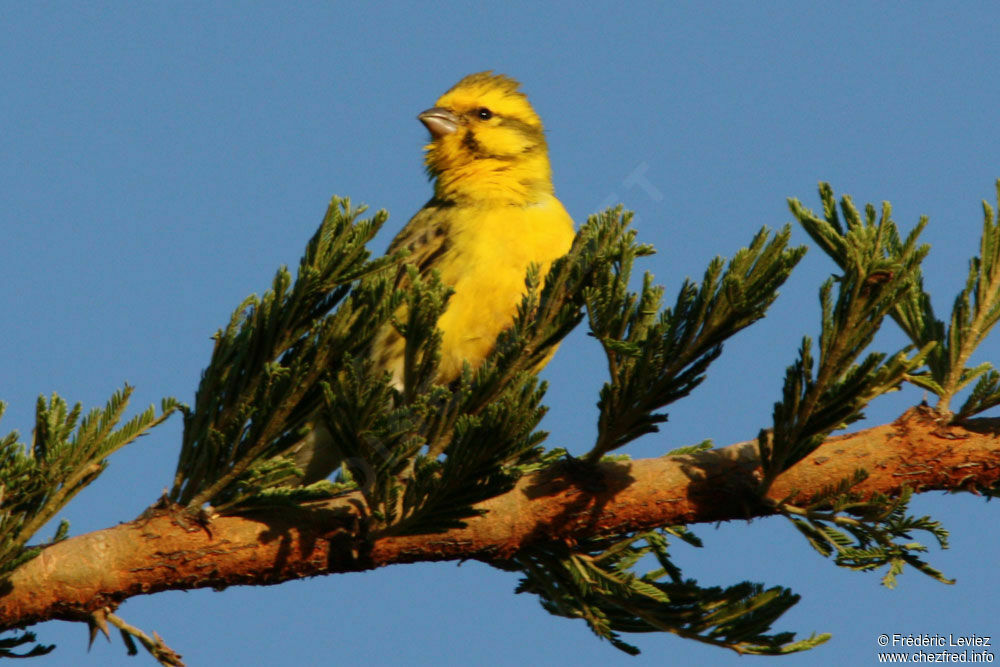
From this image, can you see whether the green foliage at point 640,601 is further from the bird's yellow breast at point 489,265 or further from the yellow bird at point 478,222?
the bird's yellow breast at point 489,265

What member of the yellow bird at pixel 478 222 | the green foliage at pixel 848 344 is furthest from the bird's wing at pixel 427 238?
the green foliage at pixel 848 344

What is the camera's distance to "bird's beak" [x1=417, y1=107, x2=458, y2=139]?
23.9ft

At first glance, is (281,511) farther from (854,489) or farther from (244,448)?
(854,489)

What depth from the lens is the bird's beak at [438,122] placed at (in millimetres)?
7292

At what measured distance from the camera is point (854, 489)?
332 cm

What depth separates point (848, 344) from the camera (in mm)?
3037

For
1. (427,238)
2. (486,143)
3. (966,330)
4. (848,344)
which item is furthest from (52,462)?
(486,143)

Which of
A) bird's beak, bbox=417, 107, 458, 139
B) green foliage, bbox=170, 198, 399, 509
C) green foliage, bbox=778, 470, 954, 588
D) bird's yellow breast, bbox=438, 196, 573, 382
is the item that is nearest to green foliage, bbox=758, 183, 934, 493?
green foliage, bbox=778, 470, 954, 588

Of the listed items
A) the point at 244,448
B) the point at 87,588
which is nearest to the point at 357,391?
the point at 244,448

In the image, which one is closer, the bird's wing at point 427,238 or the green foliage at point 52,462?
the green foliage at point 52,462

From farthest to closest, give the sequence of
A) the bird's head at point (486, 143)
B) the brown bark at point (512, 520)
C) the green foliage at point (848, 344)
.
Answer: the bird's head at point (486, 143) → the brown bark at point (512, 520) → the green foliage at point (848, 344)

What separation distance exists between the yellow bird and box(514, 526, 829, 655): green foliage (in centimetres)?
141

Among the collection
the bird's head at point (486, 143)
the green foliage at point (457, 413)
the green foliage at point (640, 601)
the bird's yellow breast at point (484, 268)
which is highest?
the bird's head at point (486, 143)

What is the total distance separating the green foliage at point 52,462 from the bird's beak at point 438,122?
4353 millimetres
